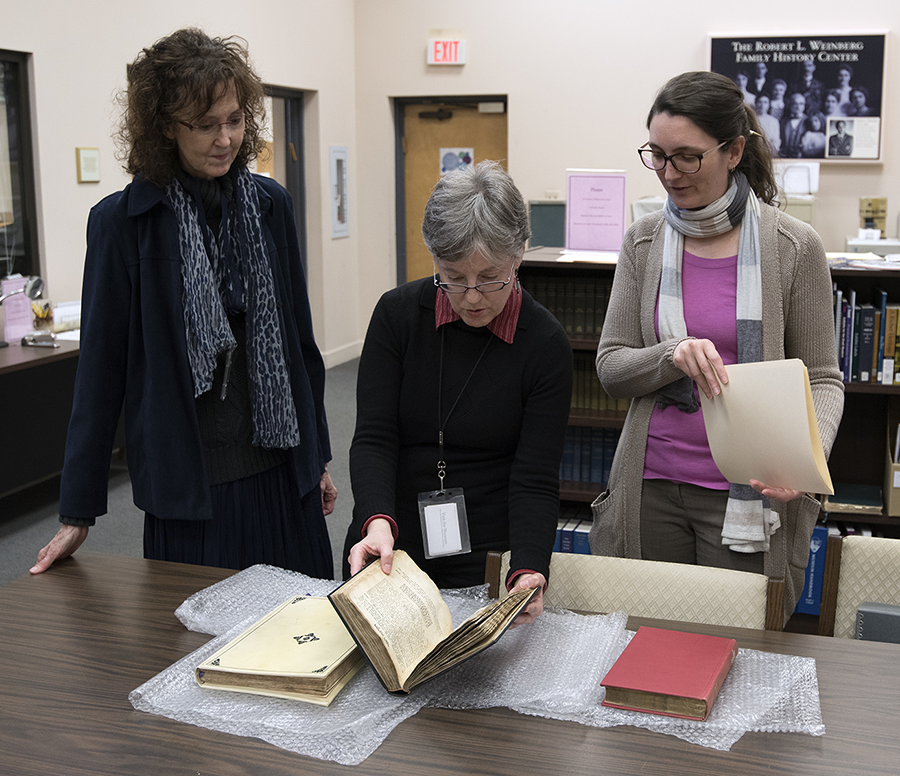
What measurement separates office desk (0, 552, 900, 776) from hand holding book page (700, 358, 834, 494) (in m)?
0.27

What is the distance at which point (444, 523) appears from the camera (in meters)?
1.64

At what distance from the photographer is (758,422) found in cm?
156

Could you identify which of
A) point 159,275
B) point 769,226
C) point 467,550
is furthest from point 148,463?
point 769,226

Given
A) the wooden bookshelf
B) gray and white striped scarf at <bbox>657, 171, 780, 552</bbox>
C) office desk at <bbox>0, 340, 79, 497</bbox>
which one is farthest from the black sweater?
office desk at <bbox>0, 340, 79, 497</bbox>

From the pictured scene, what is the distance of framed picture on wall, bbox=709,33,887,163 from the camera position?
659 centimetres

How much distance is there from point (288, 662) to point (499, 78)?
6785 millimetres

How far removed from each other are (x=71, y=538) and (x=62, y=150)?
141 inches

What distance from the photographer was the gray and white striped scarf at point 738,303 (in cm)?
182

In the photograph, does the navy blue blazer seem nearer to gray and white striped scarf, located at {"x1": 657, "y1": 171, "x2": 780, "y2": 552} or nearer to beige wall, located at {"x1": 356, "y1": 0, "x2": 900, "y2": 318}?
gray and white striped scarf, located at {"x1": 657, "y1": 171, "x2": 780, "y2": 552}

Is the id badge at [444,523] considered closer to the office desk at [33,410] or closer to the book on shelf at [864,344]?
the book on shelf at [864,344]

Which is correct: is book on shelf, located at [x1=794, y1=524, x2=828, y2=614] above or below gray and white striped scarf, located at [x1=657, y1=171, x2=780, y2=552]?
below

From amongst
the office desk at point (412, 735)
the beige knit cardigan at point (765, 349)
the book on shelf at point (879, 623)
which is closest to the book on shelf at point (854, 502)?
the beige knit cardigan at point (765, 349)

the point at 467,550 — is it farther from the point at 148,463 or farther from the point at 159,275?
the point at 159,275

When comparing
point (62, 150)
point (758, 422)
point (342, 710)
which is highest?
point (62, 150)
